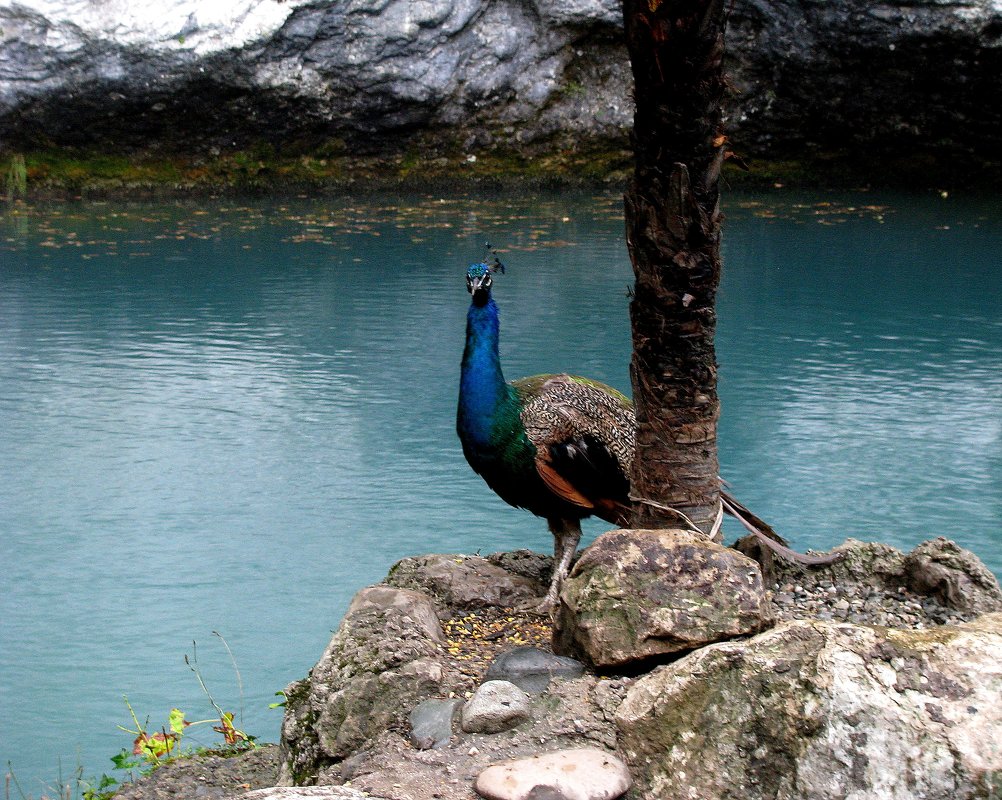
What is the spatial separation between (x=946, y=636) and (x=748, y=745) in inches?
17.2

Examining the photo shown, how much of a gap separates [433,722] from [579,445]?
1.11 metres

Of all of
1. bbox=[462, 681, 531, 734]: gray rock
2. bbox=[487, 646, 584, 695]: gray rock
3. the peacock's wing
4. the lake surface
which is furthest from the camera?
the lake surface

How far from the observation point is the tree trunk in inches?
105

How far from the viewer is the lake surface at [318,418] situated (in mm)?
3910

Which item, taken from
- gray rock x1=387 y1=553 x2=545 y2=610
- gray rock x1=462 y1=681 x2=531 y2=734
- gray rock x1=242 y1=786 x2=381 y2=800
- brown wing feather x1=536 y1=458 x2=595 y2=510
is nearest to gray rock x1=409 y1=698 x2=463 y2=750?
gray rock x1=462 y1=681 x2=531 y2=734

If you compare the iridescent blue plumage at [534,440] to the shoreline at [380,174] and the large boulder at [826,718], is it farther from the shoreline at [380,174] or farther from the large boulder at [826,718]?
the shoreline at [380,174]

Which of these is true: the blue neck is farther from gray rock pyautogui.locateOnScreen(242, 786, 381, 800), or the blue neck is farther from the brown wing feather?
gray rock pyautogui.locateOnScreen(242, 786, 381, 800)

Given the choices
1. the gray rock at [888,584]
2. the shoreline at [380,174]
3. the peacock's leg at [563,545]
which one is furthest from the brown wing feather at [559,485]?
the shoreline at [380,174]

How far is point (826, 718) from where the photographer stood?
213 cm

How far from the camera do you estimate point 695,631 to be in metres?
2.54

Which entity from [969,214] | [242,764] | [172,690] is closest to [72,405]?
[172,690]

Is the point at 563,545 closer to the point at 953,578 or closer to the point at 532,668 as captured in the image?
the point at 532,668

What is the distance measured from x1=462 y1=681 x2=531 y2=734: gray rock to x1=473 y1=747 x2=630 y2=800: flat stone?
179 millimetres

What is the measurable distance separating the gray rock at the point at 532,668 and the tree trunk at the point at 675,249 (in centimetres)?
50
